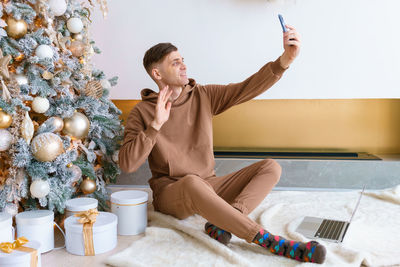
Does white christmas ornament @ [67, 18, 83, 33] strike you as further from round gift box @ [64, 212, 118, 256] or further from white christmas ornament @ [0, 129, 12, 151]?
round gift box @ [64, 212, 118, 256]

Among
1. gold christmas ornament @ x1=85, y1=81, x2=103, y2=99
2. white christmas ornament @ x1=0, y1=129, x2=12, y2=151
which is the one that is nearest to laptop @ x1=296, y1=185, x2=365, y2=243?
gold christmas ornament @ x1=85, y1=81, x2=103, y2=99

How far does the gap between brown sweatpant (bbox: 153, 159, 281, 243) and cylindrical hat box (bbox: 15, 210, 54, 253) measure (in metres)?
0.55

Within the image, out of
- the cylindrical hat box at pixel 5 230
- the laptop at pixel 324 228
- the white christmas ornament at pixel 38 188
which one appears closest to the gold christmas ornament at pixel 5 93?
the white christmas ornament at pixel 38 188

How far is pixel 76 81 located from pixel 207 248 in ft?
3.46

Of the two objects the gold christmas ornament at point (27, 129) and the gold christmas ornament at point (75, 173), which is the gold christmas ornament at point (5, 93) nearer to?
the gold christmas ornament at point (27, 129)

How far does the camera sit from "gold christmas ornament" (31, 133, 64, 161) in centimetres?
187

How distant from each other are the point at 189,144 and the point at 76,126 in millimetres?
575

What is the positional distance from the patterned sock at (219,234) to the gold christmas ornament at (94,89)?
2.98 feet

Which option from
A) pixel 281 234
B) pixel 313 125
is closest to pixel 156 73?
pixel 281 234

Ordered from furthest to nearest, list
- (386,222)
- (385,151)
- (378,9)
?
1. (385,151)
2. (378,9)
3. (386,222)

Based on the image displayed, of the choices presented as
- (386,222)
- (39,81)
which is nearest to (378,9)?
(386,222)

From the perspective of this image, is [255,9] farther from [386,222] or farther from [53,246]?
[53,246]

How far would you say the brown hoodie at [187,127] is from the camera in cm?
215

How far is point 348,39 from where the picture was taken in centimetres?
289
